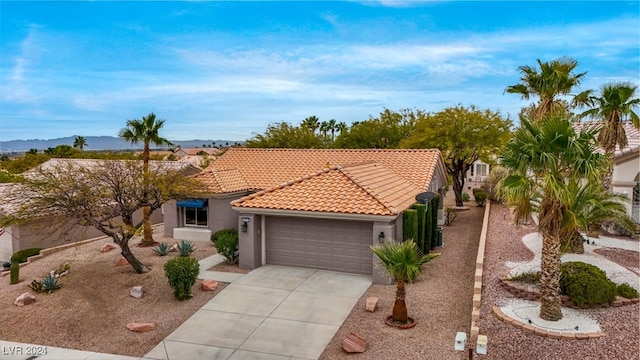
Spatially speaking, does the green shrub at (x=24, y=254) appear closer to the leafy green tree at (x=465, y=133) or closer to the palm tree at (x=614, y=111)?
the leafy green tree at (x=465, y=133)

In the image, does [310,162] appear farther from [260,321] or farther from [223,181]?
[260,321]

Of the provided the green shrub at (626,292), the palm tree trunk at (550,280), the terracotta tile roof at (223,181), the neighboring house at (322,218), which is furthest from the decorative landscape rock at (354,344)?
the terracotta tile roof at (223,181)

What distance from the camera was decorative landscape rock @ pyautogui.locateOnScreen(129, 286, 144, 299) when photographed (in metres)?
15.1

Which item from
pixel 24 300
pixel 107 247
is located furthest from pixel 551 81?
pixel 24 300

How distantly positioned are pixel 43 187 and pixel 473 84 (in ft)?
100

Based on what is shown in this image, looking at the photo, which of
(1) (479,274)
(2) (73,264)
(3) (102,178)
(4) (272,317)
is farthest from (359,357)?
(2) (73,264)

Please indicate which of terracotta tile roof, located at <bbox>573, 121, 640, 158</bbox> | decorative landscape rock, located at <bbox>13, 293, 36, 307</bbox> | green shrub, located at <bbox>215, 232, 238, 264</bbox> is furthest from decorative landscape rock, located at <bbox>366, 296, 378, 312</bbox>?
terracotta tile roof, located at <bbox>573, 121, 640, 158</bbox>

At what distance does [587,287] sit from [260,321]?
9.54 m

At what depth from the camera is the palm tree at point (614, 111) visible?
21172 mm

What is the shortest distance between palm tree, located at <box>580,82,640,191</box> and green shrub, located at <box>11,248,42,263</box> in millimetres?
27370

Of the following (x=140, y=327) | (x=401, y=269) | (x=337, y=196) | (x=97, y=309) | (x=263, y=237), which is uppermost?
(x=337, y=196)

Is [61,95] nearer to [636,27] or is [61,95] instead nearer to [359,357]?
[359,357]

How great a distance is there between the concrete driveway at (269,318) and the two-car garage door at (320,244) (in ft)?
1.98

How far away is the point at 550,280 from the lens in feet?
39.9
